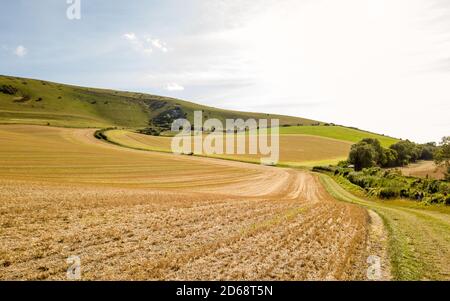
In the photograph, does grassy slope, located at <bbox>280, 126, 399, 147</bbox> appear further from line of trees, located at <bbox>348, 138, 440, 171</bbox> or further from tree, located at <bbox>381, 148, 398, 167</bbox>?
tree, located at <bbox>381, 148, 398, 167</bbox>

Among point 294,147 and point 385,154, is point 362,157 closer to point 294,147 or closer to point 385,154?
point 385,154

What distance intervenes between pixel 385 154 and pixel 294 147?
3014cm

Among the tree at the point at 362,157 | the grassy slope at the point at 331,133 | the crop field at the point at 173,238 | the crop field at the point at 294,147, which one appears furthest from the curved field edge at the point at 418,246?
the grassy slope at the point at 331,133

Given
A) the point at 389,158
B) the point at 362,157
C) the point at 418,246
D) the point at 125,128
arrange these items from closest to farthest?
the point at 418,246
the point at 362,157
the point at 389,158
the point at 125,128

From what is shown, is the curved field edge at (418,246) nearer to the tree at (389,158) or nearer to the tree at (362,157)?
the tree at (362,157)

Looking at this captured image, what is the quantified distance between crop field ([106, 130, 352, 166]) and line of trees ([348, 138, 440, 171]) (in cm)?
910

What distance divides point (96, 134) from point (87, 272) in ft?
338

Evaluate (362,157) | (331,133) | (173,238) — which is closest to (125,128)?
(331,133)

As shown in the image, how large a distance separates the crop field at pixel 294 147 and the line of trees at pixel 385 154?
9.10 m

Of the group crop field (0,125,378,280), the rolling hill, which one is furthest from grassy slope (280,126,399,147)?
crop field (0,125,378,280)

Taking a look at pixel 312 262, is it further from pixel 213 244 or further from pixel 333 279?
pixel 213 244

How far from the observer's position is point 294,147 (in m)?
116

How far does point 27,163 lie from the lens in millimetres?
44062
